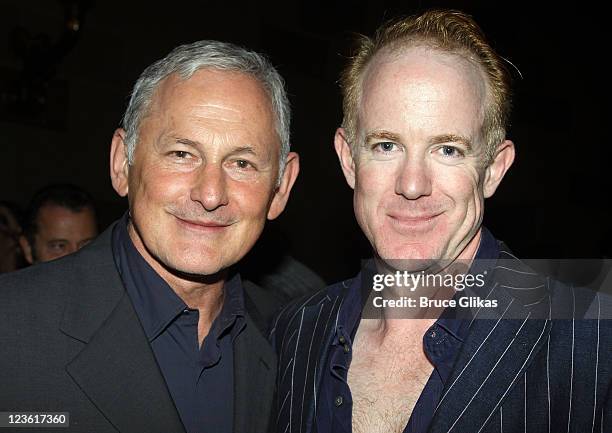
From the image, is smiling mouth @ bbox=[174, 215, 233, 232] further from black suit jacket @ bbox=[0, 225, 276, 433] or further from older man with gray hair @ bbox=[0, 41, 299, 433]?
black suit jacket @ bbox=[0, 225, 276, 433]

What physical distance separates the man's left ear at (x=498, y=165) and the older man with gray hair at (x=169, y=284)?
2.28 feet

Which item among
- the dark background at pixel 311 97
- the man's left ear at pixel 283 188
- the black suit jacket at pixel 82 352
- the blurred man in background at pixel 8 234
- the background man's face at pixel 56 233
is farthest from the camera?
the dark background at pixel 311 97

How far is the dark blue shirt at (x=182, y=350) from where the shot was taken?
86.3 inches

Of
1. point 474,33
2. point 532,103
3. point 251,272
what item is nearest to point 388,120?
point 474,33

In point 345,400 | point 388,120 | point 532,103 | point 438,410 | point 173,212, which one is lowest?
point 532,103

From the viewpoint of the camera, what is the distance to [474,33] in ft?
7.38

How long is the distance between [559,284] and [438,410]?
0.55m

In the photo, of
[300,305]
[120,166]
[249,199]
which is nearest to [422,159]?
Answer: [249,199]

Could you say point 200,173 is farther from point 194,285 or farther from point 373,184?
point 373,184

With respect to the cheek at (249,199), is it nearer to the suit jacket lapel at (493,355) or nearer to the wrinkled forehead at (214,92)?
the wrinkled forehead at (214,92)

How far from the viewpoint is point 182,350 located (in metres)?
2.25

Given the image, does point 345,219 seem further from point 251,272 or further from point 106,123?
point 251,272

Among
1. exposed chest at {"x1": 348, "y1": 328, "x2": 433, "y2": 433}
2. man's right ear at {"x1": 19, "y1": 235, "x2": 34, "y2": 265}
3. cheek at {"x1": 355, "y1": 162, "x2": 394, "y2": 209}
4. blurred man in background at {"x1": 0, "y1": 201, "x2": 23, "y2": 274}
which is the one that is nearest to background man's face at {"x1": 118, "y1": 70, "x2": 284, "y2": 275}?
cheek at {"x1": 355, "y1": 162, "x2": 394, "y2": 209}

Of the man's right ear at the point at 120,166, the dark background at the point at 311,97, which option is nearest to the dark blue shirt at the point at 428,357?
the man's right ear at the point at 120,166
